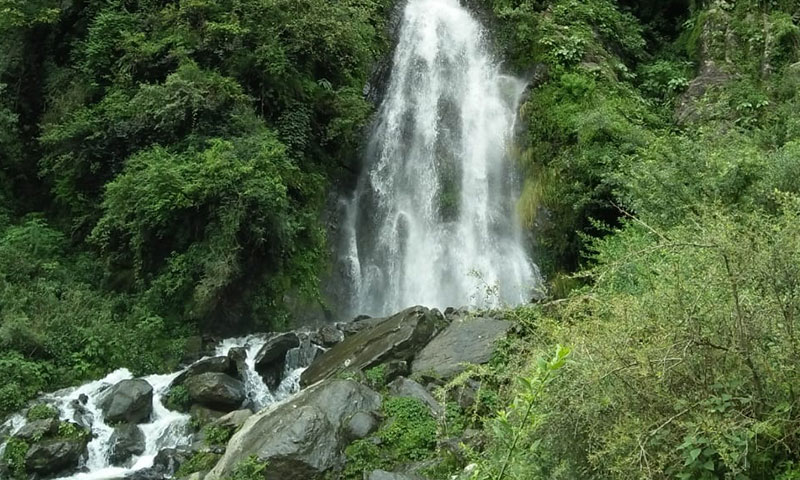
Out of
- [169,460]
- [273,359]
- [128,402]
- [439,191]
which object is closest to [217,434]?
[169,460]

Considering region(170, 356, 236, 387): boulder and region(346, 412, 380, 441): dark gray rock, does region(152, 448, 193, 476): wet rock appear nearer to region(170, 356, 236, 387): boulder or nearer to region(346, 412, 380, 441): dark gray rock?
region(170, 356, 236, 387): boulder

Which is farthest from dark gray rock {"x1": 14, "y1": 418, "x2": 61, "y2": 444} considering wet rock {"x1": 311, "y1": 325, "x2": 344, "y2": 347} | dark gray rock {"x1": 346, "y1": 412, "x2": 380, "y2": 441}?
dark gray rock {"x1": 346, "y1": 412, "x2": 380, "y2": 441}

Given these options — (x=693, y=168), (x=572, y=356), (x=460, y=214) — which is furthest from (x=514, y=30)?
(x=572, y=356)

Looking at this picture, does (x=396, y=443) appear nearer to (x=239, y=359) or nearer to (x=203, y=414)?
(x=203, y=414)

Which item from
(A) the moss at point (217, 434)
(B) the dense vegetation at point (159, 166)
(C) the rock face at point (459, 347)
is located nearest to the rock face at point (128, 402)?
(B) the dense vegetation at point (159, 166)

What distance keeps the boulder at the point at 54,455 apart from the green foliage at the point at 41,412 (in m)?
0.58

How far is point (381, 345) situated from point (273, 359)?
209cm

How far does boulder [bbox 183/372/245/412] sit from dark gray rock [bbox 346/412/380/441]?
268 cm

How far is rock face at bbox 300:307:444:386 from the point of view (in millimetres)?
8938

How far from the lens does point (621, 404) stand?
128 inches

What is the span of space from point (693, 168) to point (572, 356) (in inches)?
239

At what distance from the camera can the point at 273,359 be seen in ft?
33.2

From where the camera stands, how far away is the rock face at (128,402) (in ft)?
29.1

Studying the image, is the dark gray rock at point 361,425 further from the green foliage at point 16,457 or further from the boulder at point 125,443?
the green foliage at point 16,457
